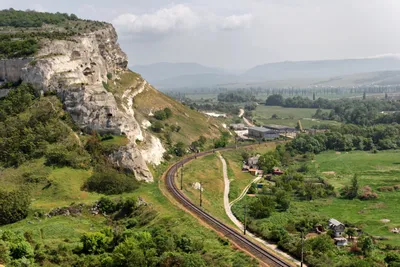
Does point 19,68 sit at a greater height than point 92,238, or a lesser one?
greater

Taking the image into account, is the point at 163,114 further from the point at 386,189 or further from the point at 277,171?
the point at 386,189

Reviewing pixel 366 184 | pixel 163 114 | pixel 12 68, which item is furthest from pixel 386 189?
pixel 12 68

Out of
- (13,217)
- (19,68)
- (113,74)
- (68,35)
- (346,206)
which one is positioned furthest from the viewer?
(113,74)

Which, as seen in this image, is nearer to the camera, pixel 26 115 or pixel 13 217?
pixel 13 217

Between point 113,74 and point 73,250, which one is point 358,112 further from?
point 73,250

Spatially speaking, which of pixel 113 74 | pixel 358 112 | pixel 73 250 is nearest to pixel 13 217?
pixel 73 250

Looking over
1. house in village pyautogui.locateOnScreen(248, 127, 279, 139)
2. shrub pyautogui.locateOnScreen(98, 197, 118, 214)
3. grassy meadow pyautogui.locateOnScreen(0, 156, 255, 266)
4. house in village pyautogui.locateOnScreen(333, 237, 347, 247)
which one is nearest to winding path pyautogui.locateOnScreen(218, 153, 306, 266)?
grassy meadow pyautogui.locateOnScreen(0, 156, 255, 266)

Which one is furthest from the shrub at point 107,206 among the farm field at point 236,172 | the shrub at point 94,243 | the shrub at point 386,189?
the shrub at point 386,189
